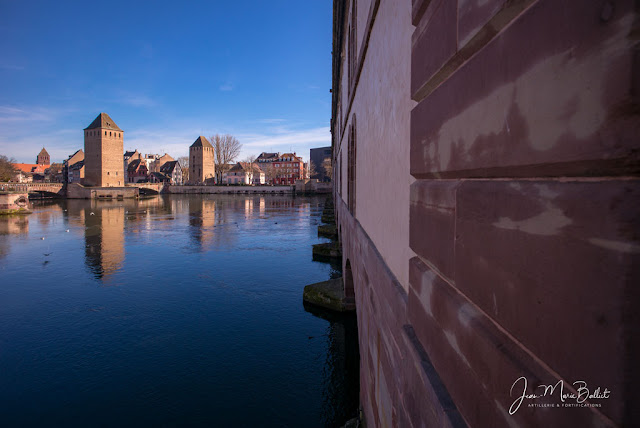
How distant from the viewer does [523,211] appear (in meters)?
1.04

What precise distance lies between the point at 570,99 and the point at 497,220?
460 millimetres

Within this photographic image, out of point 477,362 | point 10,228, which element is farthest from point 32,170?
point 477,362

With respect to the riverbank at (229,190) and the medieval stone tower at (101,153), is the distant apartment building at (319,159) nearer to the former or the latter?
the riverbank at (229,190)

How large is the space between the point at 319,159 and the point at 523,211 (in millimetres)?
122955

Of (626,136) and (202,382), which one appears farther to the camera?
(202,382)

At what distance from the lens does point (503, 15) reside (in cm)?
111

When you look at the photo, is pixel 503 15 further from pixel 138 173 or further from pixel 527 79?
pixel 138 173

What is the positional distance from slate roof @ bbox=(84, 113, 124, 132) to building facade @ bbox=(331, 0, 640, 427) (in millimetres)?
86187

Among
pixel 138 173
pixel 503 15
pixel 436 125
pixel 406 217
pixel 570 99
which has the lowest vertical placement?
pixel 406 217

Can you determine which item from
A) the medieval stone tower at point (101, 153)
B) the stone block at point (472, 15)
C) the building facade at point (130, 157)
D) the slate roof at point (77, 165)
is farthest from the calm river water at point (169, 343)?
the building facade at point (130, 157)

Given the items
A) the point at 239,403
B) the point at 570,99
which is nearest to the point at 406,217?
the point at 570,99

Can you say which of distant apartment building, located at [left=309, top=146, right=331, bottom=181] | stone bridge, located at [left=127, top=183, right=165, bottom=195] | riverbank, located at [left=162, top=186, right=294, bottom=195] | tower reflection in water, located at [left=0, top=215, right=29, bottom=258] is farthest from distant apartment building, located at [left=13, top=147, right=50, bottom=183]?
tower reflection in water, located at [left=0, top=215, right=29, bottom=258]

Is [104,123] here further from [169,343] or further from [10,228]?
[169,343]

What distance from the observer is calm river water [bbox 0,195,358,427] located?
8.12 meters
